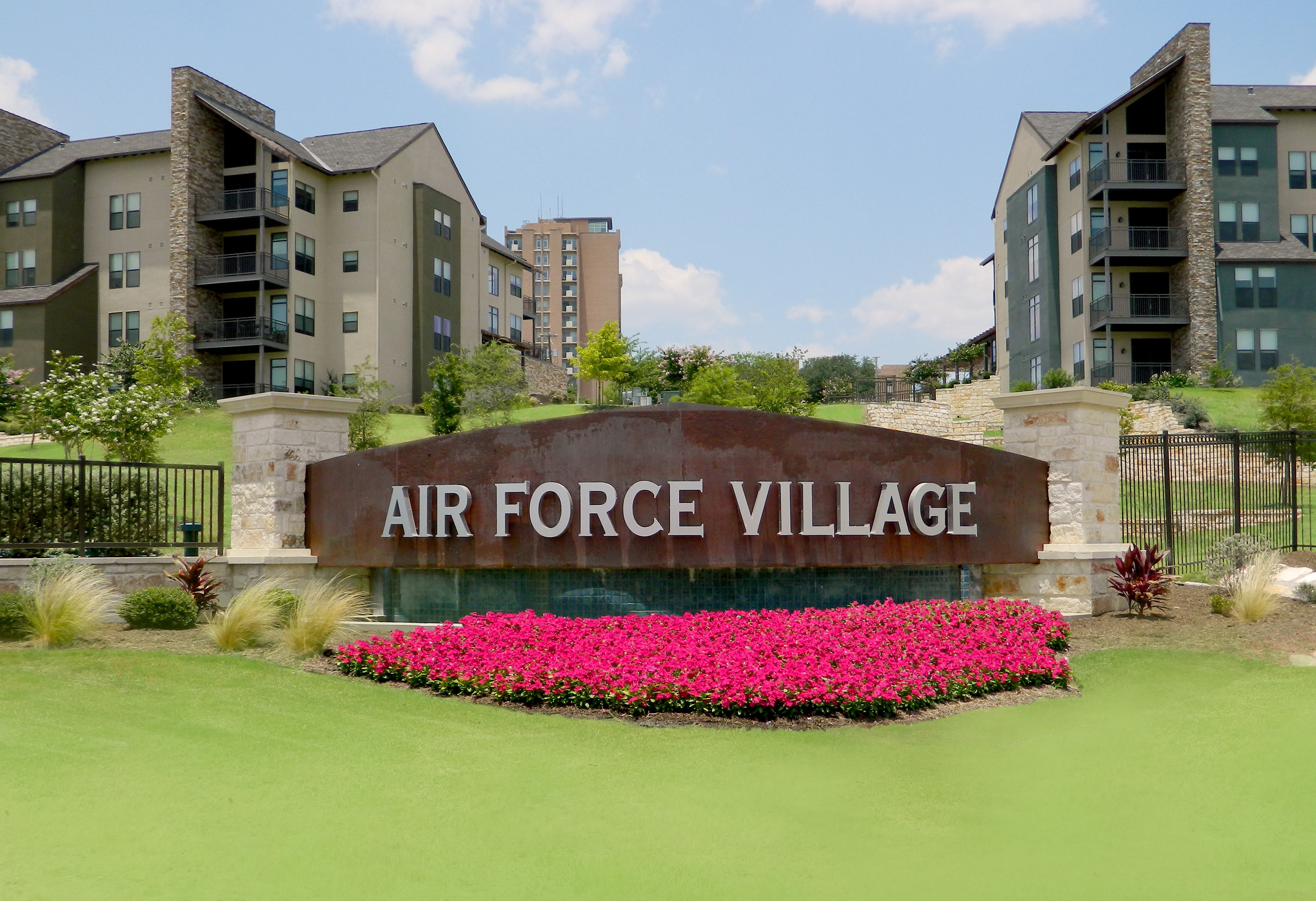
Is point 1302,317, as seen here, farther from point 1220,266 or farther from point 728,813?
point 728,813

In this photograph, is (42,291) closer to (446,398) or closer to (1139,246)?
(446,398)

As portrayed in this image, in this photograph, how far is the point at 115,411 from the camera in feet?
78.9

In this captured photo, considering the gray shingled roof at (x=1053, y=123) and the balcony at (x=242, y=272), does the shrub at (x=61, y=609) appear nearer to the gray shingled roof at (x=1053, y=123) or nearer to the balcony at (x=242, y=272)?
the balcony at (x=242, y=272)

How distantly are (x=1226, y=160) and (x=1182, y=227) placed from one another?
465cm

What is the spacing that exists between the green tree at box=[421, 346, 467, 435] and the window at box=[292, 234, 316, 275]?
8.95 m

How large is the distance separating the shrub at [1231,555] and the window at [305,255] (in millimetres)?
42896

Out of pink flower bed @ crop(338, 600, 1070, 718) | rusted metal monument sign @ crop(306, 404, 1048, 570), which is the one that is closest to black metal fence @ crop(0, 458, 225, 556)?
rusted metal monument sign @ crop(306, 404, 1048, 570)

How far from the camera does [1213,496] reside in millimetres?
26188

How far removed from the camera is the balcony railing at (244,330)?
46.9 m

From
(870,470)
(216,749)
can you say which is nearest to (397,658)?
(216,749)

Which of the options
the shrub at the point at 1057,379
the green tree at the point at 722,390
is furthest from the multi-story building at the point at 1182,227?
the green tree at the point at 722,390

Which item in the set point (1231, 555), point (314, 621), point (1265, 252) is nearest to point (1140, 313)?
point (1265, 252)

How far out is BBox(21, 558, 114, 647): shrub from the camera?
12359 mm

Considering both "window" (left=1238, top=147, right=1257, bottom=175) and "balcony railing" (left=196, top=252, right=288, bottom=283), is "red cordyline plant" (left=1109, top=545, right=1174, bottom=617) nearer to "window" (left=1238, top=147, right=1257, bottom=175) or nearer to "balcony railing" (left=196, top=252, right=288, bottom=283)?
"window" (left=1238, top=147, right=1257, bottom=175)
